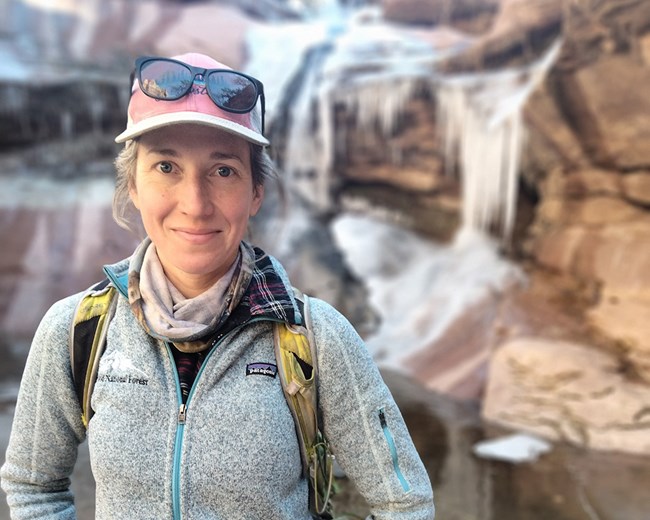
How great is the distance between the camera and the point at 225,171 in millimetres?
1178

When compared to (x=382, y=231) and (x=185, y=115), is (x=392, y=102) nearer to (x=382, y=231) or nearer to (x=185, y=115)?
(x=382, y=231)

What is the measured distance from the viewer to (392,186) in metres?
11.8

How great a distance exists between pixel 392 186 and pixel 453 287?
3.63 m

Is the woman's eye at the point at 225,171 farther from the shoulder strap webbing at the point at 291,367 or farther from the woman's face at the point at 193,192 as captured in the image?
the shoulder strap webbing at the point at 291,367

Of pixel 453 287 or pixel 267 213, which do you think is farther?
pixel 267 213

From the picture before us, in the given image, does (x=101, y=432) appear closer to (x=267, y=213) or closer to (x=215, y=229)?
(x=215, y=229)

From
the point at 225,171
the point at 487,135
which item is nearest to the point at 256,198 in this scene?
the point at 225,171

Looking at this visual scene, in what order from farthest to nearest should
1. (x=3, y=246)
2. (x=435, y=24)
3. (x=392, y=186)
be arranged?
(x=435, y=24)
(x=392, y=186)
(x=3, y=246)

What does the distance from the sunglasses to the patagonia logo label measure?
0.50 metres

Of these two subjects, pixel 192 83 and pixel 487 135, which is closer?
pixel 192 83

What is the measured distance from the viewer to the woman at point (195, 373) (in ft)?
3.69

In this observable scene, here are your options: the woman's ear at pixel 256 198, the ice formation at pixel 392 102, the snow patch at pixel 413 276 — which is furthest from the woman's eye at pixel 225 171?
the ice formation at pixel 392 102

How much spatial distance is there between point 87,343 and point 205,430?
1.00ft

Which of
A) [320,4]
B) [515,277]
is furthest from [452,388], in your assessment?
[320,4]
